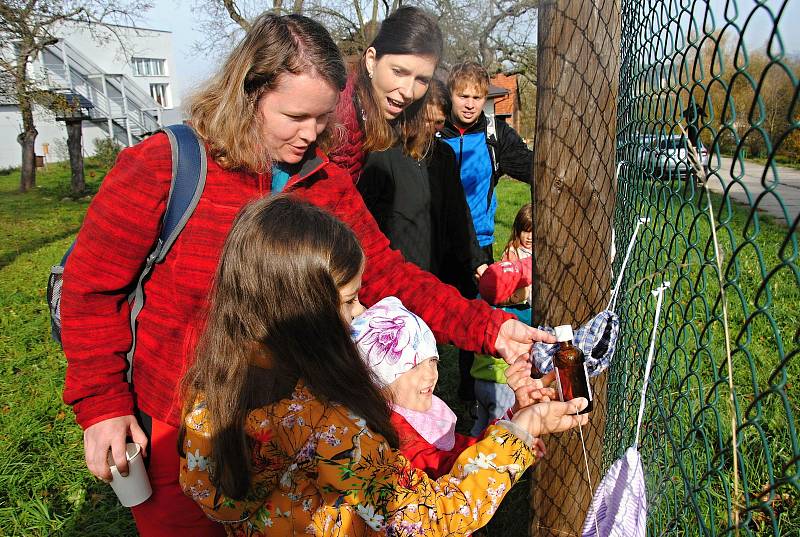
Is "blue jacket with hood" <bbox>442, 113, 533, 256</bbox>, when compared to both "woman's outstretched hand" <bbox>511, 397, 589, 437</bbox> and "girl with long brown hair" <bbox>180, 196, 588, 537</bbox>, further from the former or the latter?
"girl with long brown hair" <bbox>180, 196, 588, 537</bbox>

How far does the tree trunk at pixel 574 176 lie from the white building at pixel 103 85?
14.7 m

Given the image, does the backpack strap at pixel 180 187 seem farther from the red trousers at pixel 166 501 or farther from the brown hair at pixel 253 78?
the red trousers at pixel 166 501

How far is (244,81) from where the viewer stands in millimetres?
1574

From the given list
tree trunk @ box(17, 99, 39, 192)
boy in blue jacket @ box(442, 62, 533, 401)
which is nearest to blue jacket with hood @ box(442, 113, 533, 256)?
boy in blue jacket @ box(442, 62, 533, 401)

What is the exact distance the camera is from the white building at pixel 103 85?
23.3 meters

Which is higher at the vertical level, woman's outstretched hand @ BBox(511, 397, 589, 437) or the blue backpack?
the blue backpack

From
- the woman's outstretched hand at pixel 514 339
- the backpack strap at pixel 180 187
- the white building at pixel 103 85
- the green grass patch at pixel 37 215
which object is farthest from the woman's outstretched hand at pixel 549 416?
the white building at pixel 103 85

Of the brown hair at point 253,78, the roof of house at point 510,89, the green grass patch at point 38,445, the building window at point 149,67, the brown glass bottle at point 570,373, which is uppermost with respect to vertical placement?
the building window at point 149,67

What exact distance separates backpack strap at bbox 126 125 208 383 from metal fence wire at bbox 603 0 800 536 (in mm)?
1116

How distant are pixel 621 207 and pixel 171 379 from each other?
169 centimetres

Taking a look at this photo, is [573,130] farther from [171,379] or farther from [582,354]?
[171,379]

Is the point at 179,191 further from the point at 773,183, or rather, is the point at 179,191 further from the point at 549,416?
the point at 773,183

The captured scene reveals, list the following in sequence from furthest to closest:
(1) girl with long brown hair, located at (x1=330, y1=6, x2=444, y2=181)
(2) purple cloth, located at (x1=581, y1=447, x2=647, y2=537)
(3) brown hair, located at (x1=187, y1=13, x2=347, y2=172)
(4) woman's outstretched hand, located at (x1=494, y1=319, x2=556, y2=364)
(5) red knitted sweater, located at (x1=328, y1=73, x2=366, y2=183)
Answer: (1) girl with long brown hair, located at (x1=330, y1=6, x2=444, y2=181), (5) red knitted sweater, located at (x1=328, y1=73, x2=366, y2=183), (4) woman's outstretched hand, located at (x1=494, y1=319, x2=556, y2=364), (3) brown hair, located at (x1=187, y1=13, x2=347, y2=172), (2) purple cloth, located at (x1=581, y1=447, x2=647, y2=537)

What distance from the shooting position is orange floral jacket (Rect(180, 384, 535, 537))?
126 cm
